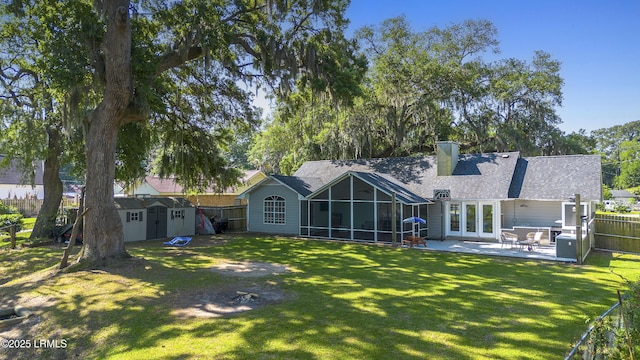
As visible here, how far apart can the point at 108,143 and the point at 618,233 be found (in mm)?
17680

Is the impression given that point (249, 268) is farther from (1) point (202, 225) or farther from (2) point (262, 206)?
(1) point (202, 225)

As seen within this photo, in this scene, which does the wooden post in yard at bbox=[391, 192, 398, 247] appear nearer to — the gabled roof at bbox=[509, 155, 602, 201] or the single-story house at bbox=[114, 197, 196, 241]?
the gabled roof at bbox=[509, 155, 602, 201]

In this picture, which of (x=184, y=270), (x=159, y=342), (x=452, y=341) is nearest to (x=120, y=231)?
(x=184, y=270)

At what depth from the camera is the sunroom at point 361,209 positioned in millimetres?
15992

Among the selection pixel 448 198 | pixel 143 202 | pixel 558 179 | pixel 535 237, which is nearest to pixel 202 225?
pixel 143 202

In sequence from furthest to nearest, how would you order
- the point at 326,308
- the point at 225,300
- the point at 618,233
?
1. the point at 618,233
2. the point at 225,300
3. the point at 326,308

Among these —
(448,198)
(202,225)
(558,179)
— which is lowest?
(202,225)

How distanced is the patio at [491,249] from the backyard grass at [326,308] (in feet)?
3.50

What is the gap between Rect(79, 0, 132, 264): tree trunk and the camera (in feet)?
33.2

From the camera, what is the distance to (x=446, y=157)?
18.6 metres

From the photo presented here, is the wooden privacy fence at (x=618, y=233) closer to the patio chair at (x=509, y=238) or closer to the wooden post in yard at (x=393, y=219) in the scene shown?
the patio chair at (x=509, y=238)

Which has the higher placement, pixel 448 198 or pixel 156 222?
pixel 448 198

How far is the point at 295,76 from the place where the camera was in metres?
13.1

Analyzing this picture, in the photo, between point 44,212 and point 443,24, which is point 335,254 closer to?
point 44,212
